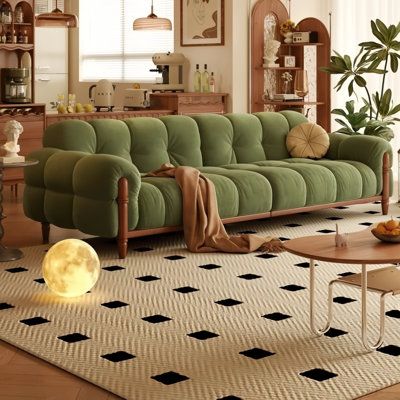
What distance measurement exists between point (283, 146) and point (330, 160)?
422mm

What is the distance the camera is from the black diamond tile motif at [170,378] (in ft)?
11.8

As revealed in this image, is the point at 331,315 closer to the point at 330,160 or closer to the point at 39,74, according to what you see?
the point at 330,160

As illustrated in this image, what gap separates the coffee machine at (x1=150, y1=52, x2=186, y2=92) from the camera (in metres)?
9.84

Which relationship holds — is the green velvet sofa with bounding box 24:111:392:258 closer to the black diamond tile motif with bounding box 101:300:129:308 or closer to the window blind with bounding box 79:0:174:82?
the black diamond tile motif with bounding box 101:300:129:308

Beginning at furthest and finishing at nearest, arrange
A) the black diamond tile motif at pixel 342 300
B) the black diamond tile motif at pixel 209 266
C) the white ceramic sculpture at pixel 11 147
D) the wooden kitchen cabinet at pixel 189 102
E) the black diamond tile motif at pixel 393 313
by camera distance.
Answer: the wooden kitchen cabinet at pixel 189 102 → the white ceramic sculpture at pixel 11 147 → the black diamond tile motif at pixel 209 266 → the black diamond tile motif at pixel 342 300 → the black diamond tile motif at pixel 393 313

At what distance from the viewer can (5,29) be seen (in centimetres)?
916

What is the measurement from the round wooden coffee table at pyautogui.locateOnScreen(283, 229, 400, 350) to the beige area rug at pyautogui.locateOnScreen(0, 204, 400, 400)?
0.50 feet

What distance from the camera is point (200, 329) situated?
14.1ft

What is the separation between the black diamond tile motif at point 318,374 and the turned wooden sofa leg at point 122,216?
2.28m

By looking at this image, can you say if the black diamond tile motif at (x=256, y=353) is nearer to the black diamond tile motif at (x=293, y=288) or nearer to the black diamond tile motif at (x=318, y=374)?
the black diamond tile motif at (x=318, y=374)

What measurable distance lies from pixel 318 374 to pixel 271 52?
20.7 ft

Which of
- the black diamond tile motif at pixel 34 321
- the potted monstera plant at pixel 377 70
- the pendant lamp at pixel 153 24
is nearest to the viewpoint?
the black diamond tile motif at pixel 34 321

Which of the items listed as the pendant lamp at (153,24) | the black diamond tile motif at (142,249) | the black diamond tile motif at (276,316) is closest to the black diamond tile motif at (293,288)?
the black diamond tile motif at (276,316)

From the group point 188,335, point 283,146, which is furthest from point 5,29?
point 188,335
